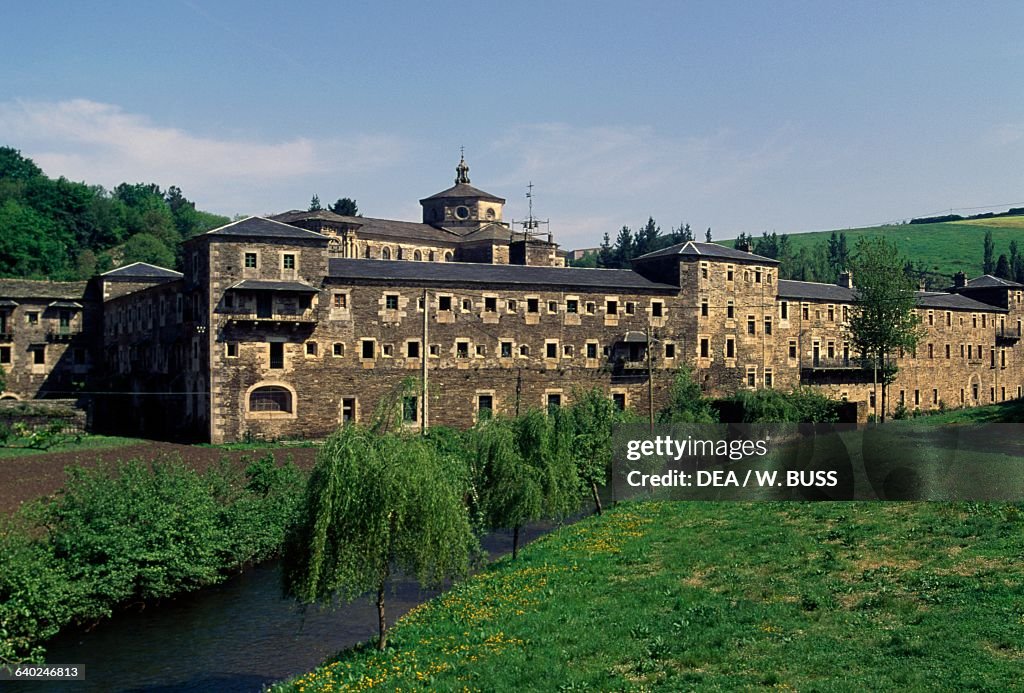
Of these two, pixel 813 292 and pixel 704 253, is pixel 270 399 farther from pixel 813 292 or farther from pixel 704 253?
pixel 813 292

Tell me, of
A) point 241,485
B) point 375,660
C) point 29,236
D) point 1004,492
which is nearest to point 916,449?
point 1004,492

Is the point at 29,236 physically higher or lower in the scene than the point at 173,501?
higher

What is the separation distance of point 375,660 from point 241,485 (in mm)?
18234

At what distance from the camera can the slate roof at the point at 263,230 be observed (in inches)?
1885

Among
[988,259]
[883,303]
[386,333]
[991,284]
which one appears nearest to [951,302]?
[991,284]

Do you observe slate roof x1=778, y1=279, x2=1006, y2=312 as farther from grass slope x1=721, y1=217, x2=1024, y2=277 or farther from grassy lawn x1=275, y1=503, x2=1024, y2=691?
grass slope x1=721, y1=217, x2=1024, y2=277

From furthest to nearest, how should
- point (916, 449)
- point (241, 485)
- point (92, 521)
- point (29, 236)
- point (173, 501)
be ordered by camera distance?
point (29, 236) < point (916, 449) < point (241, 485) < point (173, 501) < point (92, 521)

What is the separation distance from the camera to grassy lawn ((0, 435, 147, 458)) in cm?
4032

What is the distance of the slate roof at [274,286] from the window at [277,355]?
110 inches

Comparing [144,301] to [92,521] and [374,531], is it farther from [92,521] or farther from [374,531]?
[374,531]

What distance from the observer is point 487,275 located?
5441 centimetres

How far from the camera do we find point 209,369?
47.2m

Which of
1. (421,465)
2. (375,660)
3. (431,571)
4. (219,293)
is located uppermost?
(219,293)

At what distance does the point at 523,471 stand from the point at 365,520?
9.47 metres
